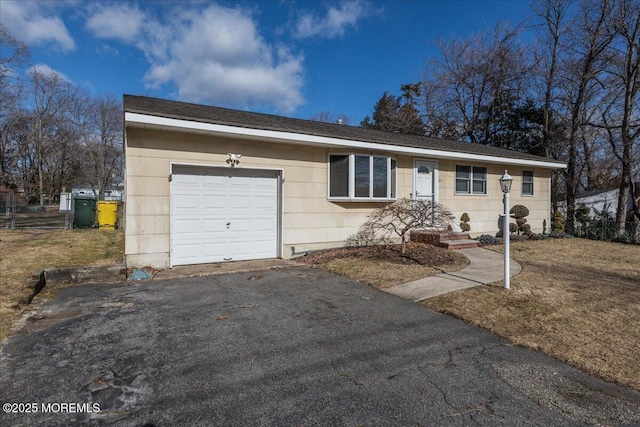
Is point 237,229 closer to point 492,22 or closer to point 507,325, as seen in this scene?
point 507,325

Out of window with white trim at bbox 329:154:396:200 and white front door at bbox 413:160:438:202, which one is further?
white front door at bbox 413:160:438:202

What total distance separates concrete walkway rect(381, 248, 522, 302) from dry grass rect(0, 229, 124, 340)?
5377 mm

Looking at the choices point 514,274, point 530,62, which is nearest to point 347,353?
point 514,274

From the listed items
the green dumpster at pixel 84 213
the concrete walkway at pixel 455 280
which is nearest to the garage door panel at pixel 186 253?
the concrete walkway at pixel 455 280

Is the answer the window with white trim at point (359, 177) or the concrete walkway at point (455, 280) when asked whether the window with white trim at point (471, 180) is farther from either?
the concrete walkway at point (455, 280)

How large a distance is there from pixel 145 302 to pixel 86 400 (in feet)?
8.55

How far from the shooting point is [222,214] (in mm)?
8062

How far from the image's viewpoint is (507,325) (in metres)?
4.37

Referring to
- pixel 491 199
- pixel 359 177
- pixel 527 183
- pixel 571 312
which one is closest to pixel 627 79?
pixel 527 183

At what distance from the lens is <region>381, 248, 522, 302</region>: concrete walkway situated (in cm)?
575

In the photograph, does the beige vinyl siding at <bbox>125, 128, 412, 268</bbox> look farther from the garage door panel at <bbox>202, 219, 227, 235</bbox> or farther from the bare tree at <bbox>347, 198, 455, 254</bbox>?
the garage door panel at <bbox>202, 219, 227, 235</bbox>

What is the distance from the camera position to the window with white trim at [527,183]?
1378 centimetres

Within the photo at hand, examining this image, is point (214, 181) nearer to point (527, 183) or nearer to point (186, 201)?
point (186, 201)

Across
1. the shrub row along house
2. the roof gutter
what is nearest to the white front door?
the shrub row along house
